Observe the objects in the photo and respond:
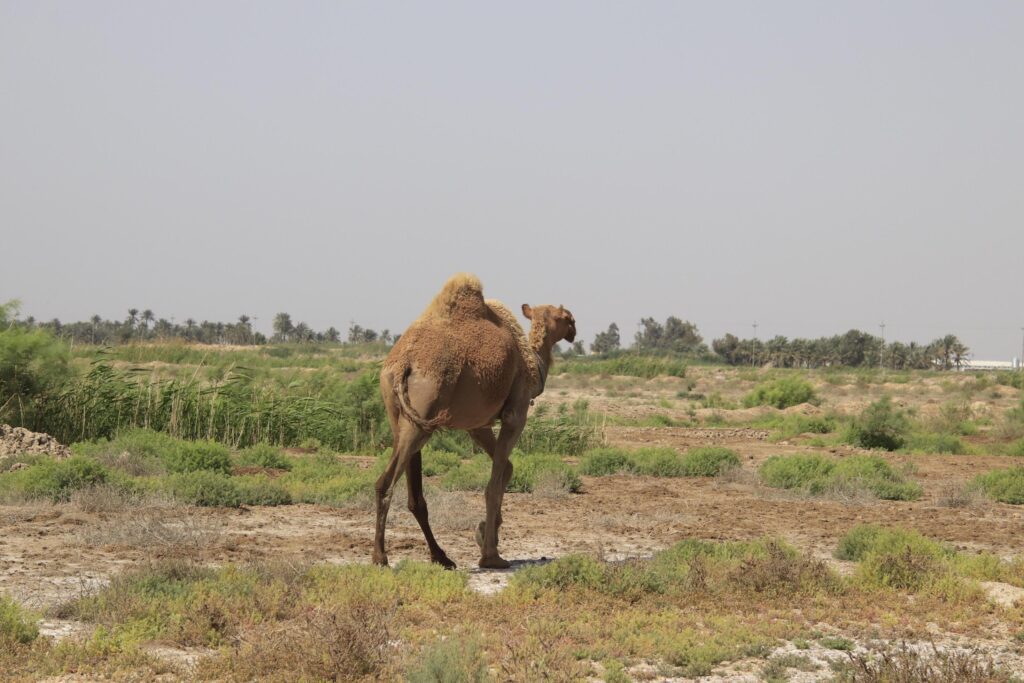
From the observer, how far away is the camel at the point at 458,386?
9945 mm

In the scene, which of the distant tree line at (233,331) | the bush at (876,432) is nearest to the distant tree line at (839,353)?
the distant tree line at (233,331)

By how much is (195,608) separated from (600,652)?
115 inches

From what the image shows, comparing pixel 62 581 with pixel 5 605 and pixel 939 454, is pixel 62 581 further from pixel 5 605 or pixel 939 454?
pixel 939 454

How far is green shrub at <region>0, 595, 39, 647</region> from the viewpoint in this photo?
282 inches

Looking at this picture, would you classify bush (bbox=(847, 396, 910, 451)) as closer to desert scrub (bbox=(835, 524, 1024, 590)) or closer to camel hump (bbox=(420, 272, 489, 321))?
desert scrub (bbox=(835, 524, 1024, 590))

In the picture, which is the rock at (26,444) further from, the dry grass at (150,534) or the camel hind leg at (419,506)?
the camel hind leg at (419,506)

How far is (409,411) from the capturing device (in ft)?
32.5

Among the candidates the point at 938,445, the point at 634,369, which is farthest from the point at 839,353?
the point at 938,445

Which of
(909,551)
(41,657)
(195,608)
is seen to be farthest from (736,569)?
(41,657)

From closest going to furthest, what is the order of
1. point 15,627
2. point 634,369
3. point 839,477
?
point 15,627
point 839,477
point 634,369

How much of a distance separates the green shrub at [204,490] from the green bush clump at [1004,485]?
11.6m

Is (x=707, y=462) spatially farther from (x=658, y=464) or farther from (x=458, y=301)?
(x=458, y=301)

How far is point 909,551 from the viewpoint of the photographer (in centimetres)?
1042

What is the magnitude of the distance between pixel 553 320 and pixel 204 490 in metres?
5.73
